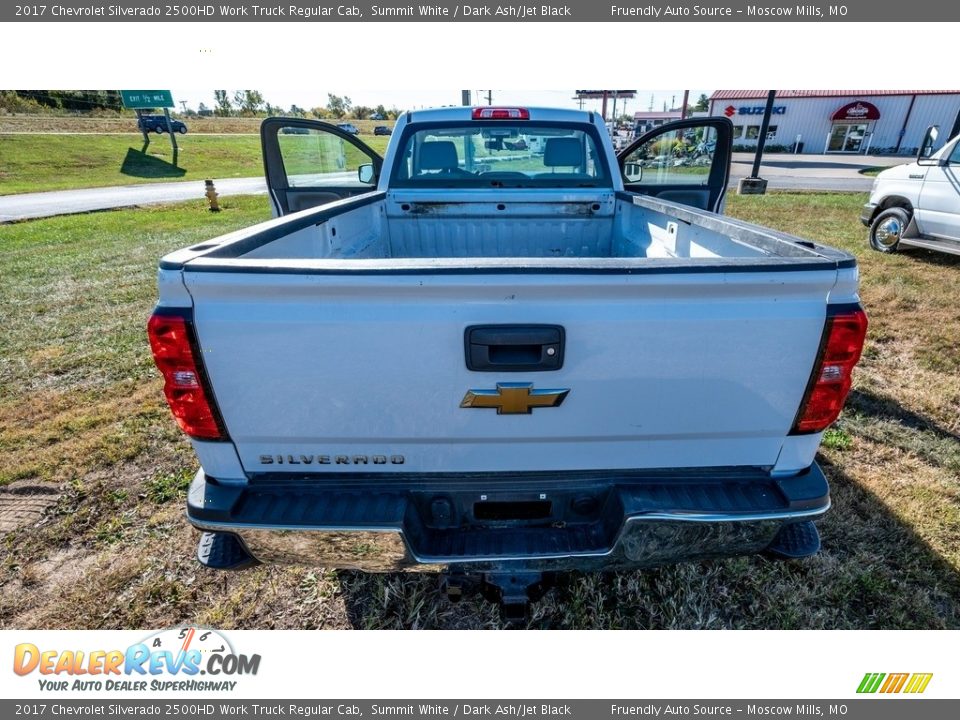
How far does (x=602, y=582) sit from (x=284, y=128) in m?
3.99

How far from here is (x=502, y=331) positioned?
1592 mm

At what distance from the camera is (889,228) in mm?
8133

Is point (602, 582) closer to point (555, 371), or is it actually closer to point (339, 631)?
point (339, 631)

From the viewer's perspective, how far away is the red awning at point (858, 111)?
35.6 m

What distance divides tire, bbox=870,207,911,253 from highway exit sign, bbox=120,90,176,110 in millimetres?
38176

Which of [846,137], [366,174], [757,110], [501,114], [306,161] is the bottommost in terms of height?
[846,137]

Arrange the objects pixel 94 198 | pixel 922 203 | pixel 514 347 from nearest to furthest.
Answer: pixel 514 347, pixel 922 203, pixel 94 198

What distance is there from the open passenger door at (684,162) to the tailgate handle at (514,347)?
2904mm

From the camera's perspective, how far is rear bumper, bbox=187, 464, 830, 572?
1760 mm

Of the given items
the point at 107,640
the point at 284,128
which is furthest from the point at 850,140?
the point at 107,640

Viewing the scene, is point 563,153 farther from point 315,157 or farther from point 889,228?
point 889,228

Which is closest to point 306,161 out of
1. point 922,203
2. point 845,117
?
point 922,203

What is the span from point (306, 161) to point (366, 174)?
22.3 inches

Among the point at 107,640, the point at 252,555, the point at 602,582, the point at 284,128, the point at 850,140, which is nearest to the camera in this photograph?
the point at 252,555
